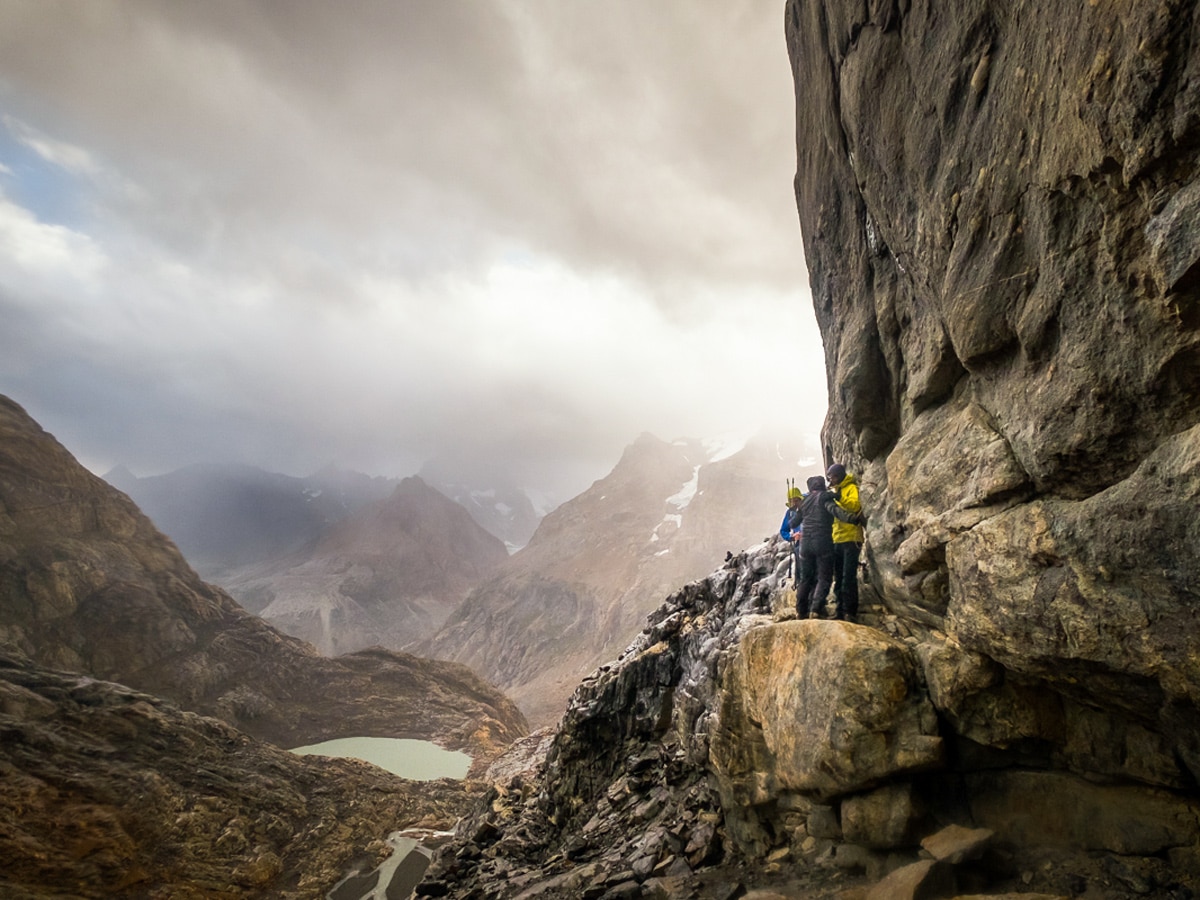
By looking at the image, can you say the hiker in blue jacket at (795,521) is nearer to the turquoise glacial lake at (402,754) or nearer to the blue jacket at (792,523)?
the blue jacket at (792,523)

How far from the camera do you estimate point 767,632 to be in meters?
11.7

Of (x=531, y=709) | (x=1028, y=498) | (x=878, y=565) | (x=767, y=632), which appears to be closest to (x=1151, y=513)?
(x=1028, y=498)

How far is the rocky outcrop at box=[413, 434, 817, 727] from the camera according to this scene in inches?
4911

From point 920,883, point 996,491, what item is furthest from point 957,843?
point 996,491

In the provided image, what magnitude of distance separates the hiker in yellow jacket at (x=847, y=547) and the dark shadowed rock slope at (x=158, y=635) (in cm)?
6112

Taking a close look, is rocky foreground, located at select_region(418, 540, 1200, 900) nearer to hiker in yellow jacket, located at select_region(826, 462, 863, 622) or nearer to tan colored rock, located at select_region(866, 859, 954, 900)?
tan colored rock, located at select_region(866, 859, 954, 900)

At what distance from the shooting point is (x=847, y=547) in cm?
1124

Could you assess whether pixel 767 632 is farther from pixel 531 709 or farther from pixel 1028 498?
pixel 531 709

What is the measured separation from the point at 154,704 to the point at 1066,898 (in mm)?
49019

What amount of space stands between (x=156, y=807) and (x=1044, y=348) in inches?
1778

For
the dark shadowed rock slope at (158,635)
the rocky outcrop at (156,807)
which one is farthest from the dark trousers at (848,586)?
the dark shadowed rock slope at (158,635)

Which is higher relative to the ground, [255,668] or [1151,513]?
[255,668]

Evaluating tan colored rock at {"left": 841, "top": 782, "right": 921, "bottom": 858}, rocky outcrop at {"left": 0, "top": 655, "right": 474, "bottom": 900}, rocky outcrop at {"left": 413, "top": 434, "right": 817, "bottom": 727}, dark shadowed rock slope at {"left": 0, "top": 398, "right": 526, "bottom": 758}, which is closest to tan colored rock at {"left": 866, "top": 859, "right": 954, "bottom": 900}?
tan colored rock at {"left": 841, "top": 782, "right": 921, "bottom": 858}

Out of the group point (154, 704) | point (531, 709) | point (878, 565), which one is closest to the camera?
point (878, 565)
